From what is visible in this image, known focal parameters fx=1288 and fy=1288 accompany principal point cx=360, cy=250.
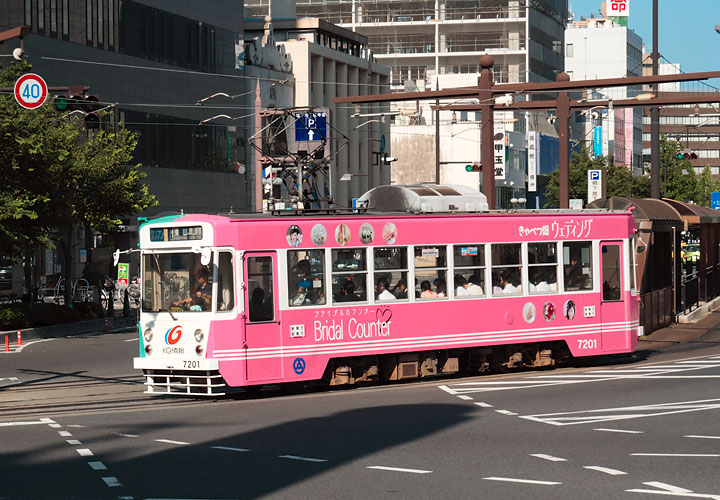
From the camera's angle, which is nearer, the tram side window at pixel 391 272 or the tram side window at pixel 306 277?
the tram side window at pixel 306 277

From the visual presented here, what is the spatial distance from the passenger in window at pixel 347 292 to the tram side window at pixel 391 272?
0.45 meters

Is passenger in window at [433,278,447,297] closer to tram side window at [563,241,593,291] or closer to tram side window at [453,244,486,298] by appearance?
tram side window at [453,244,486,298]

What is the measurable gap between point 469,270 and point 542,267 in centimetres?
173

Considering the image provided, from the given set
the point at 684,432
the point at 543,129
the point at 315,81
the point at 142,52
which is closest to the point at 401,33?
the point at 543,129

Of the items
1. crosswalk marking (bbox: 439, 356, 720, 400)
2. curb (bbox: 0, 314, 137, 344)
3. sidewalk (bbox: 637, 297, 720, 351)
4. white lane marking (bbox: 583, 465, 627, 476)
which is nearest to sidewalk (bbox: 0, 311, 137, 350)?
curb (bbox: 0, 314, 137, 344)

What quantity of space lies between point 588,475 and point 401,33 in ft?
407

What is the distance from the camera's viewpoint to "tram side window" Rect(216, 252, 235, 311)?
20.1m

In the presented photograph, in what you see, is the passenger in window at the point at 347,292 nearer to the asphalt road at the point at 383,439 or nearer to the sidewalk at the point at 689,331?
the asphalt road at the point at 383,439

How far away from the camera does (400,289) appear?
72.8ft

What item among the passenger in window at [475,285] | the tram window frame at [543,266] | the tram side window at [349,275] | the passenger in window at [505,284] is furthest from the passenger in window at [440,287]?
the tram window frame at [543,266]

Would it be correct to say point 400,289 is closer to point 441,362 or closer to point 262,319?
point 441,362

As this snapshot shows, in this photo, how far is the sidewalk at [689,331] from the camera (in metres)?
30.9

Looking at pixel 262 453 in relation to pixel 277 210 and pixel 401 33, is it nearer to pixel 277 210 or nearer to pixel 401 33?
pixel 277 210

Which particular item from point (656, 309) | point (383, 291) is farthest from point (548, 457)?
point (656, 309)
